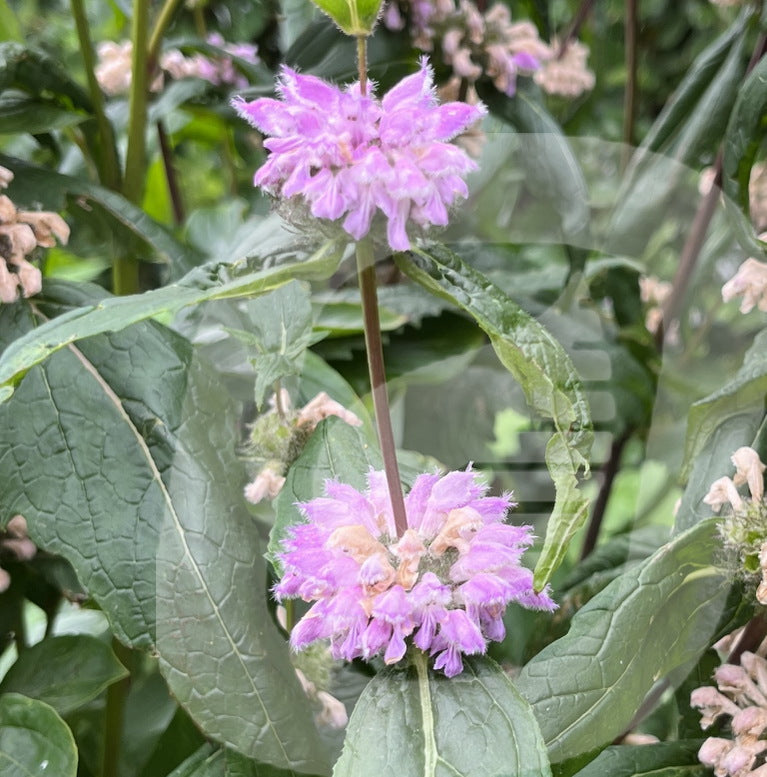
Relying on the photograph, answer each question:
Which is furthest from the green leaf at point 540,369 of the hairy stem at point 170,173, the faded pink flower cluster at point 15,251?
the hairy stem at point 170,173

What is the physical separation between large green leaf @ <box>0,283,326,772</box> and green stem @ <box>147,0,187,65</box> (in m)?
0.26

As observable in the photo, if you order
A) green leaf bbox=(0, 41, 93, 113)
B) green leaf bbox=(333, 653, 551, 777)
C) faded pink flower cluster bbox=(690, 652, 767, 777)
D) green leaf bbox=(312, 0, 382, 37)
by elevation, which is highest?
green leaf bbox=(312, 0, 382, 37)

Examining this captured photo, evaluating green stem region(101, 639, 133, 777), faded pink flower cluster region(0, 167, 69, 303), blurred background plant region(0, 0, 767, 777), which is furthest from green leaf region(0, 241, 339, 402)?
green stem region(101, 639, 133, 777)

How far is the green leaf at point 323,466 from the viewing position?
37 cm

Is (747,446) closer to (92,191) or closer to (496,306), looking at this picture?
(496,306)

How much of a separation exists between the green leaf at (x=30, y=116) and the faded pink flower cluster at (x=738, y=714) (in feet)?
1.60

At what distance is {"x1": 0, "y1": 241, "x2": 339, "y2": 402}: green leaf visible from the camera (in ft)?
1.03

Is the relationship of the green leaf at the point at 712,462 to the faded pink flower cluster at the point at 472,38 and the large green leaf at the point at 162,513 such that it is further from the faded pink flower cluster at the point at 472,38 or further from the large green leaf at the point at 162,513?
the faded pink flower cluster at the point at 472,38

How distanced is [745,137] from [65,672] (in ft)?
1.55

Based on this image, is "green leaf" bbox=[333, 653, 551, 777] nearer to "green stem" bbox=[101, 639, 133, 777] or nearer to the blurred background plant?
the blurred background plant

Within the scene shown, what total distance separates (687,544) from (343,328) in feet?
0.87

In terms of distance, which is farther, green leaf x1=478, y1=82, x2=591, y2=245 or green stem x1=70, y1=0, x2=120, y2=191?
green leaf x1=478, y1=82, x2=591, y2=245

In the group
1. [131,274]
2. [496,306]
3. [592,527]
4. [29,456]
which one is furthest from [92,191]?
[592,527]

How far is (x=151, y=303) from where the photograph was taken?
323mm
